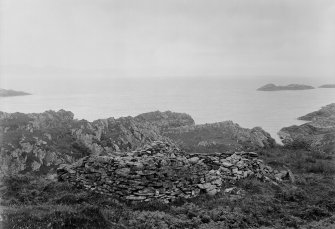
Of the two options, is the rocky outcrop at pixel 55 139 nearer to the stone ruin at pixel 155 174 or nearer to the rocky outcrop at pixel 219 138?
the rocky outcrop at pixel 219 138

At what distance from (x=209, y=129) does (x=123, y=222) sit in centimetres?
5344

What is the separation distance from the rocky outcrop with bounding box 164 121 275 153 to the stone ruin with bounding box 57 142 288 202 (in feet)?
66.1

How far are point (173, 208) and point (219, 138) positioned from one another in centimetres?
4116

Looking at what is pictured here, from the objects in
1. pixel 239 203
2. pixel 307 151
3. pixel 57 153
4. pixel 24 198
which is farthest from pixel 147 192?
pixel 307 151

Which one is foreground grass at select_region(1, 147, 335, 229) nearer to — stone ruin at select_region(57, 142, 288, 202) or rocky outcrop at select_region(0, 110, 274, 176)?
stone ruin at select_region(57, 142, 288, 202)

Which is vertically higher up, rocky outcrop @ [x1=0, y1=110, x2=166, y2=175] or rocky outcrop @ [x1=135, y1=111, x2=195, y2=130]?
rocky outcrop @ [x1=0, y1=110, x2=166, y2=175]

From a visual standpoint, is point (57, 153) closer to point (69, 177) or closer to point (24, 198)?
point (69, 177)

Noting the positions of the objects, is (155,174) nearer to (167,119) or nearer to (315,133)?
(315,133)

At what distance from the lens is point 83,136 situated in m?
45.8

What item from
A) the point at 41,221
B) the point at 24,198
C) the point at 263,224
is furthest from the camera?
the point at 24,198

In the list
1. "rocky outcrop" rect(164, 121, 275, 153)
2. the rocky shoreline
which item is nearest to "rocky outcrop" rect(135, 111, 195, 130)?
the rocky shoreline

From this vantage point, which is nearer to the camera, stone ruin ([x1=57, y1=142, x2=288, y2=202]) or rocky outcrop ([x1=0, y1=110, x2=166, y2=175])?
stone ruin ([x1=57, y1=142, x2=288, y2=202])

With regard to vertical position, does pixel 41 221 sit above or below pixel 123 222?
above

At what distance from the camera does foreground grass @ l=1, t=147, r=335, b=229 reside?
14.4m
